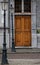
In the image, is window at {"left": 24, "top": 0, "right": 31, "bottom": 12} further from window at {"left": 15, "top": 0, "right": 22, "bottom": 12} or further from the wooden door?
→ the wooden door

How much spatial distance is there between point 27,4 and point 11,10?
2131mm

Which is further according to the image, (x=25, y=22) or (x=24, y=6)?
(x=25, y=22)

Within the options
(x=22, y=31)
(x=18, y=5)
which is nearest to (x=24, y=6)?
(x=18, y=5)

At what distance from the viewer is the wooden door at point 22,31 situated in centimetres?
2222

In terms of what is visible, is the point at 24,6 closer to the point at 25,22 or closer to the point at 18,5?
the point at 18,5

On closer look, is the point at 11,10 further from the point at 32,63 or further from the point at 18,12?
the point at 32,63

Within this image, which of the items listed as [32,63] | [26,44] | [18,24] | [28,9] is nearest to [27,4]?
[28,9]

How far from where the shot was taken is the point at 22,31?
72.8ft

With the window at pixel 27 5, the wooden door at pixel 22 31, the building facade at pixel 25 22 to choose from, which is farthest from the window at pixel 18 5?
the wooden door at pixel 22 31

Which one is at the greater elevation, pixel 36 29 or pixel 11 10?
pixel 11 10

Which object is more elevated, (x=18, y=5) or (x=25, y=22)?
(x=18, y=5)

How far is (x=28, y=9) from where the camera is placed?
72.8 feet

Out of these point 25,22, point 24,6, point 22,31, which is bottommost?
point 22,31

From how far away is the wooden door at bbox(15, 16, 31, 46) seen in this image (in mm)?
22219
